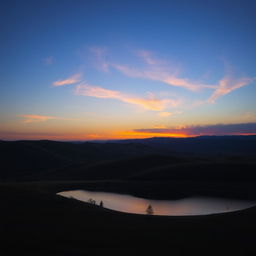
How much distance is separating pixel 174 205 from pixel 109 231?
51.1 ft

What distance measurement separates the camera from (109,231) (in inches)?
470

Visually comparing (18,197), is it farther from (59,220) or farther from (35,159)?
(35,159)

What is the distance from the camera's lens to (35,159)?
74.5m

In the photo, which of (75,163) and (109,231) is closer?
(109,231)

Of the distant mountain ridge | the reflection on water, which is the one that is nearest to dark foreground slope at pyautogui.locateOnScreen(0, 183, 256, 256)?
the reflection on water

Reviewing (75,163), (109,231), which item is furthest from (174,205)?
(75,163)

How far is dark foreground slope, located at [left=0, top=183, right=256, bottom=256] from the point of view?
10.1 meters

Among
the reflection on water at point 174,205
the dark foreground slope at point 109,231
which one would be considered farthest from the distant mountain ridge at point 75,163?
the dark foreground slope at point 109,231

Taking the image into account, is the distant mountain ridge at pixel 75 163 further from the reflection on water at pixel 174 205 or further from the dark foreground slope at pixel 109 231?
the dark foreground slope at pixel 109 231

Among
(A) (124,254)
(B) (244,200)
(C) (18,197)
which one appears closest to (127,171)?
(B) (244,200)

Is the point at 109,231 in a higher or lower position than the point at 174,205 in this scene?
higher

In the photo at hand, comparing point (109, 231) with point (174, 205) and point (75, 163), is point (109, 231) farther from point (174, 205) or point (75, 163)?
point (75, 163)

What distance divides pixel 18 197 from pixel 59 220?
6.18 metres

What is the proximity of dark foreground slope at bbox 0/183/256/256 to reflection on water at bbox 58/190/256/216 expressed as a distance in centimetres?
773
